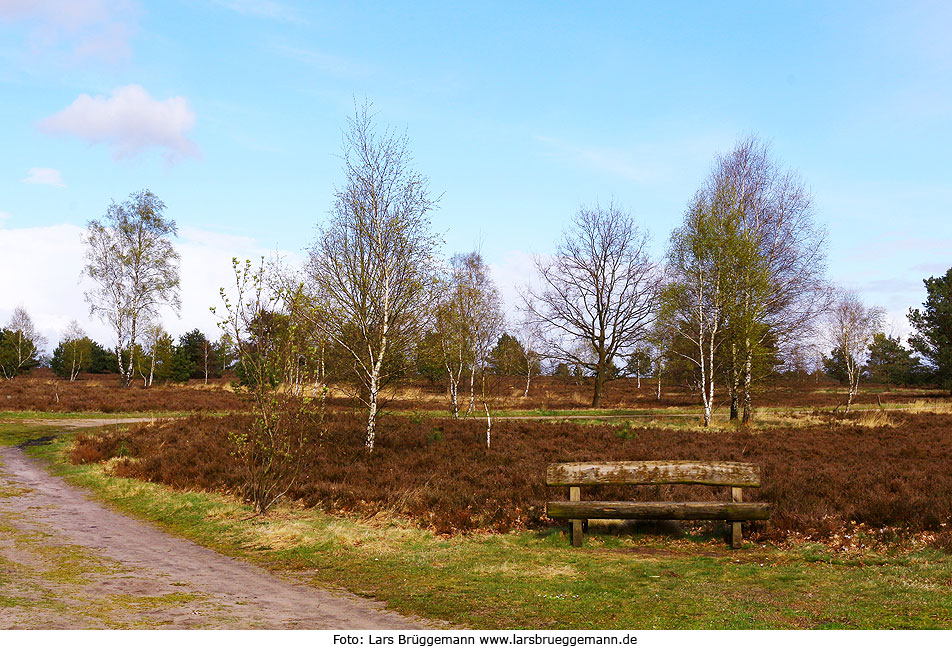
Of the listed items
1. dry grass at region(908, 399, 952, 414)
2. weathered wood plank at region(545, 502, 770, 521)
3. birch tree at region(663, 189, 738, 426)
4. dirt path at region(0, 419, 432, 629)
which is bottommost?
dirt path at region(0, 419, 432, 629)

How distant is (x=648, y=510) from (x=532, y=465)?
619 centimetres

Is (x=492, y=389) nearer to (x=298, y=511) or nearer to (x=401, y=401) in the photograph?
(x=401, y=401)

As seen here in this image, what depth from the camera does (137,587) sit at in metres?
7.12

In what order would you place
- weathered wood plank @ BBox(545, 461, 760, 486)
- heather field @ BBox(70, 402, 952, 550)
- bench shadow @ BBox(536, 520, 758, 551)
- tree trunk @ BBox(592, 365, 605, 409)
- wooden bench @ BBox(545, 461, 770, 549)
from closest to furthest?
wooden bench @ BBox(545, 461, 770, 549) < weathered wood plank @ BBox(545, 461, 760, 486) < bench shadow @ BBox(536, 520, 758, 551) < heather field @ BBox(70, 402, 952, 550) < tree trunk @ BBox(592, 365, 605, 409)

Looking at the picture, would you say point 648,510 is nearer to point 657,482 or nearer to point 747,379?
point 657,482

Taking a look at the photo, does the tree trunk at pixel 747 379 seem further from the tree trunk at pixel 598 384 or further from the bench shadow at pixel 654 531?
the bench shadow at pixel 654 531

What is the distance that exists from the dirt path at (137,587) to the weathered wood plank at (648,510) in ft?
12.3

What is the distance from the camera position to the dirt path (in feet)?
19.2

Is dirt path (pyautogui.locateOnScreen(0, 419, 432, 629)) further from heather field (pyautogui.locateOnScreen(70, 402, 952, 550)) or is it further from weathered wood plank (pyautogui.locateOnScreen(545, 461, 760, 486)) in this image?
weathered wood plank (pyautogui.locateOnScreen(545, 461, 760, 486))

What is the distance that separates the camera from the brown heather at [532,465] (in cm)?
1045

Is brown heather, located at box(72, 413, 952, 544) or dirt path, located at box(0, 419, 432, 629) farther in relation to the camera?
brown heather, located at box(72, 413, 952, 544)

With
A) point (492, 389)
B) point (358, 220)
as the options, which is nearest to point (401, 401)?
point (492, 389)

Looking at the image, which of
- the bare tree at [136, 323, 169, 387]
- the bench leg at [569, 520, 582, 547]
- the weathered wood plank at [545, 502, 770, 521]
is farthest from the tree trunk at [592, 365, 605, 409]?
the bare tree at [136, 323, 169, 387]

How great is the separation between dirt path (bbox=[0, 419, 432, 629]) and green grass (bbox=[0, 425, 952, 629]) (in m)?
0.54
